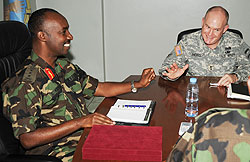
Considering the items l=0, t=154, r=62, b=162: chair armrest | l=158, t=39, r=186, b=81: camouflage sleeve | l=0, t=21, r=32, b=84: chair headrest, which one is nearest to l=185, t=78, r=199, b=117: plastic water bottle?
l=158, t=39, r=186, b=81: camouflage sleeve

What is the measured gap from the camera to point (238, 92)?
6.68 ft

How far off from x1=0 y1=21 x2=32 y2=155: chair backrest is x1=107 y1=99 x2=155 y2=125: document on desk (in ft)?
1.77

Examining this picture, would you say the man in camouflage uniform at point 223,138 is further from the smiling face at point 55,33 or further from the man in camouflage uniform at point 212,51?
the man in camouflage uniform at point 212,51

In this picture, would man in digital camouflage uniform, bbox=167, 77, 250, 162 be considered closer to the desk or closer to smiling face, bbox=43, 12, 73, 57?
the desk

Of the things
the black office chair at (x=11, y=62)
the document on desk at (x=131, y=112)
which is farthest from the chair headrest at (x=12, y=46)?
the document on desk at (x=131, y=112)

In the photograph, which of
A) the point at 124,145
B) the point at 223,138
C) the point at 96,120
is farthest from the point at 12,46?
the point at 223,138

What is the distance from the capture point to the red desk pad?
50.0 inches

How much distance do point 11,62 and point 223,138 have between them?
148 cm

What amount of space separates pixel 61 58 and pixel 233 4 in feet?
9.70

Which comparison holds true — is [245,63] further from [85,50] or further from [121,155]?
[85,50]

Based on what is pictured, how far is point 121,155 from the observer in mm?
1278

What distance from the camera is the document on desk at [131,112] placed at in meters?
1.61

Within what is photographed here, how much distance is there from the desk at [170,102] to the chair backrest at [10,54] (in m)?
0.40

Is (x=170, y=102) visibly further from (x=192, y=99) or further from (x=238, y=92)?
(x=238, y=92)
